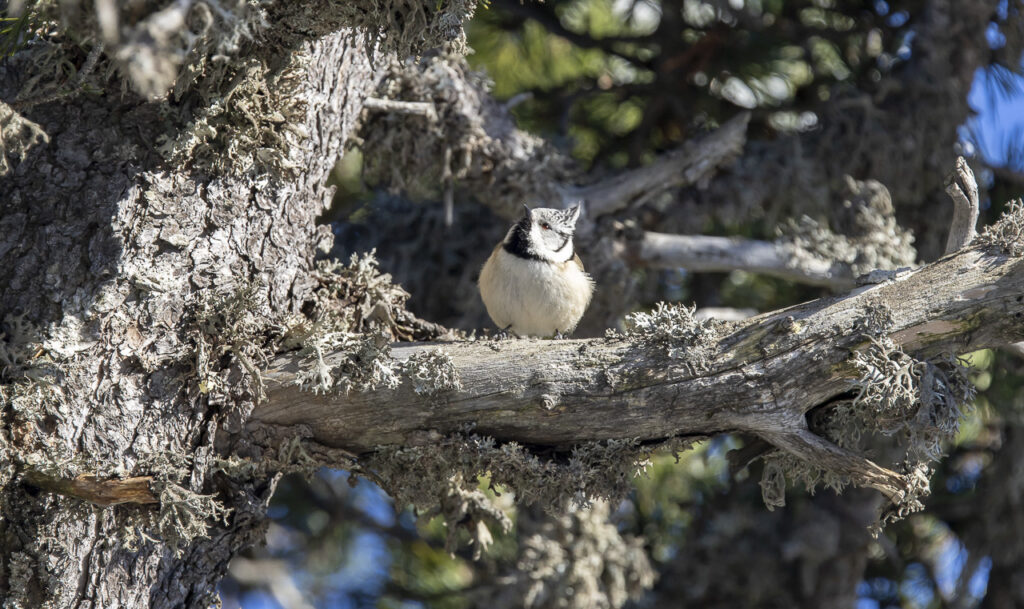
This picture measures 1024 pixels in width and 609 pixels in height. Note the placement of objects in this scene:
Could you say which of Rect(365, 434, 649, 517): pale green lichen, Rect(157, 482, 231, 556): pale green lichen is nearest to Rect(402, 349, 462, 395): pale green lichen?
Rect(365, 434, 649, 517): pale green lichen

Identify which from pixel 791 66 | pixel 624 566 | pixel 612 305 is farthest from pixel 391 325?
pixel 791 66

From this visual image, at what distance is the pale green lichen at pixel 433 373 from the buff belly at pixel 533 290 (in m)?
1.24

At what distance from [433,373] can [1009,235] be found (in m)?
1.53

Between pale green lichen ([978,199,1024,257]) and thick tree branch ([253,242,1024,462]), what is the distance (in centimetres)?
4

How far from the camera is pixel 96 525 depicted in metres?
2.16

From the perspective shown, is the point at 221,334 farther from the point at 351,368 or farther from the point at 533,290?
the point at 533,290

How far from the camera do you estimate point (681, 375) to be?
7.61 ft

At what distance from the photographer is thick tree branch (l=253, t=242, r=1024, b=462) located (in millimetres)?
2256

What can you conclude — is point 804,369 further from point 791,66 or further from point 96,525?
point 791,66

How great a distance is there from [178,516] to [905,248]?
311cm

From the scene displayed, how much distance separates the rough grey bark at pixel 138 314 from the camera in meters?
2.11

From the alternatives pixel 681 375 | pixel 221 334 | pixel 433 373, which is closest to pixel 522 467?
pixel 433 373

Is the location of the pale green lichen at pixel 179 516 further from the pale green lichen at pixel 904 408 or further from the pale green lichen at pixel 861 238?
the pale green lichen at pixel 861 238

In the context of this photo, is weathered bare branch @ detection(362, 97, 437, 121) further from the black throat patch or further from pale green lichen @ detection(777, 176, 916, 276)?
pale green lichen @ detection(777, 176, 916, 276)
